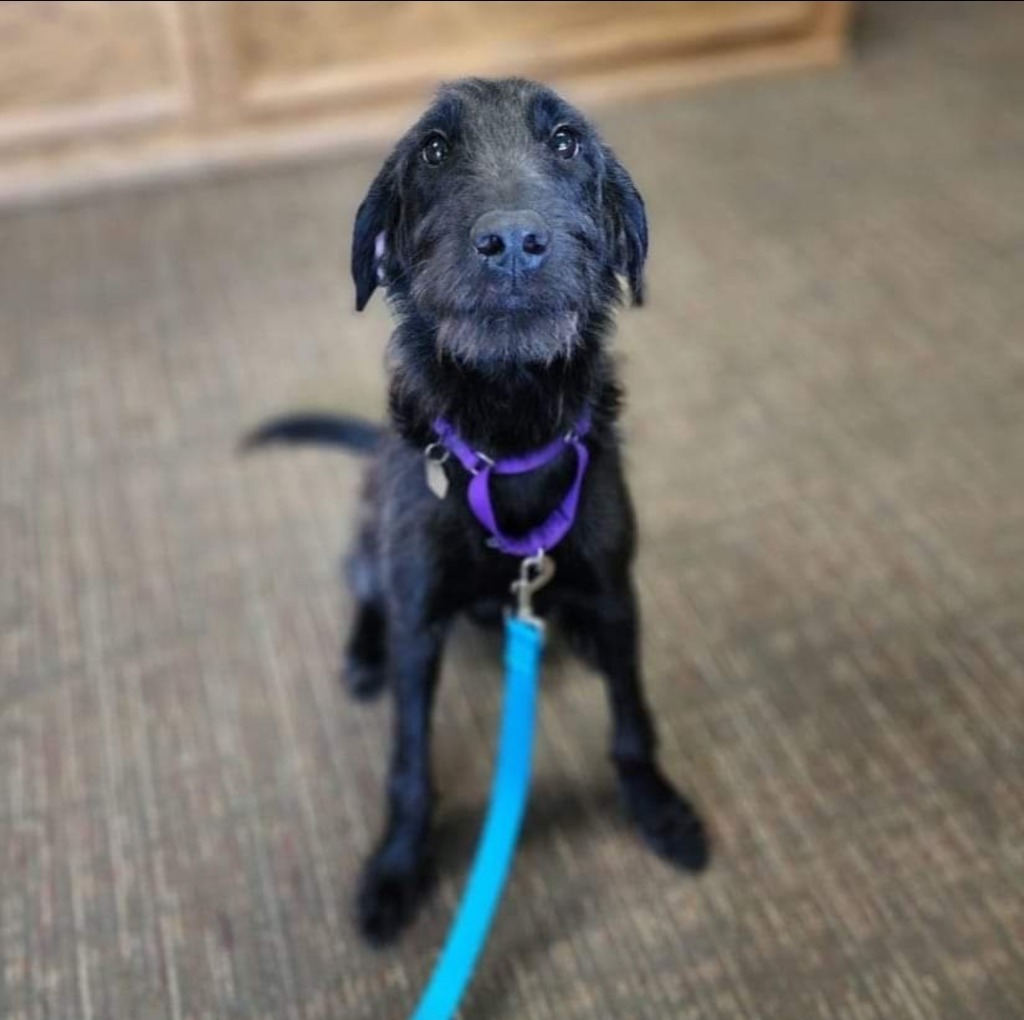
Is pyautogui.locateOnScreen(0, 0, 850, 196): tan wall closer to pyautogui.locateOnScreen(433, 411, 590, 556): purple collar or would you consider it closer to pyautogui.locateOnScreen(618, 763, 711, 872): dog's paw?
pyautogui.locateOnScreen(433, 411, 590, 556): purple collar

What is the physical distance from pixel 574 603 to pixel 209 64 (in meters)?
1.80

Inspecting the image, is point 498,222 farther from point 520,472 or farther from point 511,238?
point 520,472

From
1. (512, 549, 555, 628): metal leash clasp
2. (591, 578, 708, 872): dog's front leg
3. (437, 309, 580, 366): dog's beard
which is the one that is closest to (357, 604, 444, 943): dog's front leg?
(512, 549, 555, 628): metal leash clasp

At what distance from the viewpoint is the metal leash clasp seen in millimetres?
1142

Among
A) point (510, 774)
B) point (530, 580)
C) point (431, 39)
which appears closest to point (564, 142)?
point (530, 580)

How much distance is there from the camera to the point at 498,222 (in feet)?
2.99

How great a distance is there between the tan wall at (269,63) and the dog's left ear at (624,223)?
1.56m

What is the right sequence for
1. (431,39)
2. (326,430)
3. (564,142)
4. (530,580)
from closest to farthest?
(564,142) → (530,580) → (326,430) → (431,39)

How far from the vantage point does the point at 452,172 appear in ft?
3.24

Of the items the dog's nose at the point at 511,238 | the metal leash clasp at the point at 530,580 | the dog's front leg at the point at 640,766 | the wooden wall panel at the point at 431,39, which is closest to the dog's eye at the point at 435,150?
the dog's nose at the point at 511,238

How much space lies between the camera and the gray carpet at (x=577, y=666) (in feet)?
4.09

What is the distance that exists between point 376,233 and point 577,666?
735 mm

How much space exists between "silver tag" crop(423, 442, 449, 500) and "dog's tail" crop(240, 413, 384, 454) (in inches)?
23.6

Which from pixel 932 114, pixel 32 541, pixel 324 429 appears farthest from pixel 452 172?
pixel 932 114
